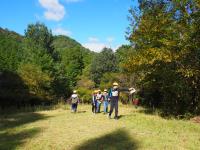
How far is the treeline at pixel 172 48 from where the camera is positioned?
18.4 meters

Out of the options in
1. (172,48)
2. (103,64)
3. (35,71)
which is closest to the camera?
(172,48)

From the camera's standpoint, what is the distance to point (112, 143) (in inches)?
503

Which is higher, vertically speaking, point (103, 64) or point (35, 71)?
point (103, 64)

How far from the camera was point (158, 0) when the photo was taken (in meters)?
22.7

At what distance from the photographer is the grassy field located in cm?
1246

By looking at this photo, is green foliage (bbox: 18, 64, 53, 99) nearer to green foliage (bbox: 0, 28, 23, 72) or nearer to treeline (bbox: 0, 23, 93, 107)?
treeline (bbox: 0, 23, 93, 107)

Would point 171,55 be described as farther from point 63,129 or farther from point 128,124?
point 63,129

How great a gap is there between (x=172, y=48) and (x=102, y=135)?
763cm

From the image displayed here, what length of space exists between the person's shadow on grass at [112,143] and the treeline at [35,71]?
2633cm

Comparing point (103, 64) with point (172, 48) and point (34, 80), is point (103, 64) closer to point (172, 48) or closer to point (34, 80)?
point (34, 80)

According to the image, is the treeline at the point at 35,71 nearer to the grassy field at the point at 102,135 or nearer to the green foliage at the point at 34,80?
the green foliage at the point at 34,80

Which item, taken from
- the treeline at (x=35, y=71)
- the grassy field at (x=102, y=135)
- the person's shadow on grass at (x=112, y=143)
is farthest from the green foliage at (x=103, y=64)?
the person's shadow on grass at (x=112, y=143)

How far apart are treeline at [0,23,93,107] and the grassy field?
21.8 m

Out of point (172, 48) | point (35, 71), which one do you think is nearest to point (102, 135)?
point (172, 48)
